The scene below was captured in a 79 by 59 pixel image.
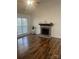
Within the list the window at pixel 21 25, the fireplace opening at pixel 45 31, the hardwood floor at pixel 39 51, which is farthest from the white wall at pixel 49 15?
the hardwood floor at pixel 39 51

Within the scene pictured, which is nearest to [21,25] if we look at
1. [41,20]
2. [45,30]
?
[41,20]

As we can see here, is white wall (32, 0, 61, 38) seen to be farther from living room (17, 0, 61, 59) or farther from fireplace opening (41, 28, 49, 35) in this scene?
fireplace opening (41, 28, 49, 35)

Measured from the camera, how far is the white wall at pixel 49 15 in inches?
333

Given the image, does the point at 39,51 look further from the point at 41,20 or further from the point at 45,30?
the point at 41,20

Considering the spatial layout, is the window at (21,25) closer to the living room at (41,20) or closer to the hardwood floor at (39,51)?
the living room at (41,20)

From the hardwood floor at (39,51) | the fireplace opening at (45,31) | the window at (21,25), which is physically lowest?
the hardwood floor at (39,51)

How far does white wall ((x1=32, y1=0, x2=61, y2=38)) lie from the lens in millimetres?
8468

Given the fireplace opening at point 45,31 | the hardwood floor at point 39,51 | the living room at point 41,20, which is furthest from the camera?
the fireplace opening at point 45,31

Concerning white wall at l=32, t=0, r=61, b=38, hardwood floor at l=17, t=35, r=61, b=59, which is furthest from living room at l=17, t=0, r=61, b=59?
hardwood floor at l=17, t=35, r=61, b=59

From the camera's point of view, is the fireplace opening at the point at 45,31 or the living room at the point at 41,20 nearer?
the living room at the point at 41,20
